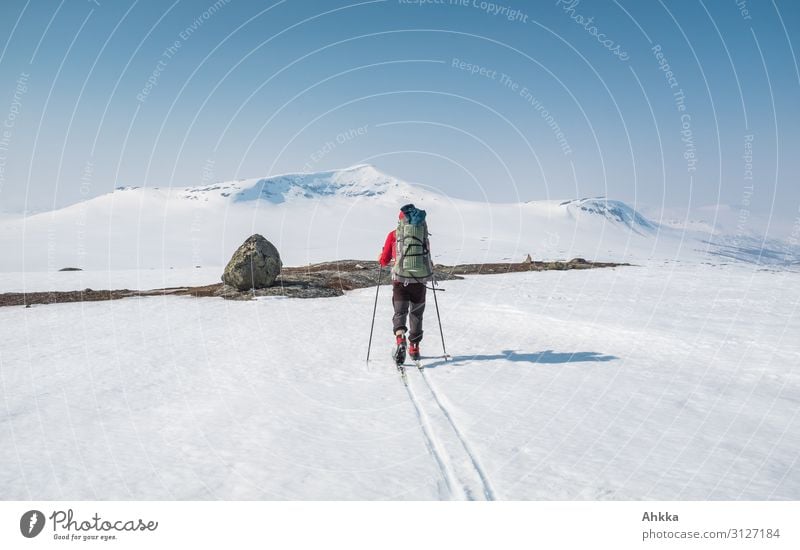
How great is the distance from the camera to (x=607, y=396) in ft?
24.8

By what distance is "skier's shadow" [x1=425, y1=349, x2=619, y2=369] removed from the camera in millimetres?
10055

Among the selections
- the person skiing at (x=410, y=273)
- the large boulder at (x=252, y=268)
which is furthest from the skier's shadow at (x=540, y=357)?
the large boulder at (x=252, y=268)

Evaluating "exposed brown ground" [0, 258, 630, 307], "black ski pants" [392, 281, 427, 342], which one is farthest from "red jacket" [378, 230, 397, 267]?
"exposed brown ground" [0, 258, 630, 307]

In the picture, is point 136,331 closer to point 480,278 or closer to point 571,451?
point 571,451

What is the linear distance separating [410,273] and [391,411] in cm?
382

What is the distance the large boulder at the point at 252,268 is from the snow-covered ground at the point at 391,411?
216 inches

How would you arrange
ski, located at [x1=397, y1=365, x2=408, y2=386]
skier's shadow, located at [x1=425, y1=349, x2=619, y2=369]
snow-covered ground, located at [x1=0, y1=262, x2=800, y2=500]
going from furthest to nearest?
skier's shadow, located at [x1=425, y1=349, x2=619, y2=369], ski, located at [x1=397, y1=365, x2=408, y2=386], snow-covered ground, located at [x1=0, y1=262, x2=800, y2=500]

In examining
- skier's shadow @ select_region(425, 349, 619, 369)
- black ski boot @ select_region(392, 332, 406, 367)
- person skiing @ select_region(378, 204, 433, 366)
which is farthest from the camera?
skier's shadow @ select_region(425, 349, 619, 369)

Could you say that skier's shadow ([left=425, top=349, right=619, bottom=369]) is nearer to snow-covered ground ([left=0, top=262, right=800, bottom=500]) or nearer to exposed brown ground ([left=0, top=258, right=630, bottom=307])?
snow-covered ground ([left=0, top=262, right=800, bottom=500])

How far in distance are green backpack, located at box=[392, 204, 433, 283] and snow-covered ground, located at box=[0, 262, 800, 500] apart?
6.68 feet

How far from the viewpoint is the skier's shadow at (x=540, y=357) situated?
1005 centimetres

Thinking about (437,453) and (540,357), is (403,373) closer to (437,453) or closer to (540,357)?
(540,357)

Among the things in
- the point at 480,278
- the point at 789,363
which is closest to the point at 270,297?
the point at 480,278
